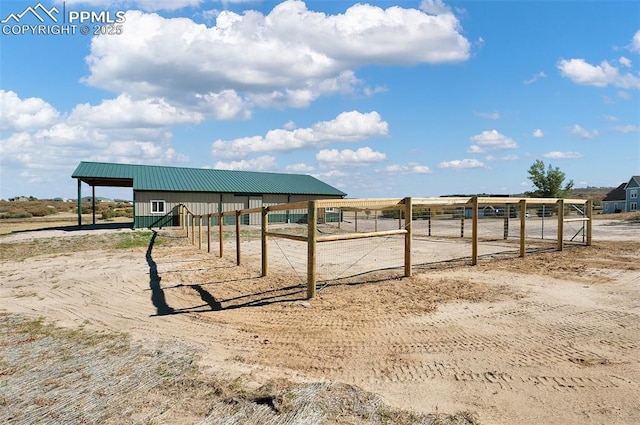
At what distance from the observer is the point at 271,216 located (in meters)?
34.7

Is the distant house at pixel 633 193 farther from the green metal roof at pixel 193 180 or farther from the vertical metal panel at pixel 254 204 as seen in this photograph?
the vertical metal panel at pixel 254 204

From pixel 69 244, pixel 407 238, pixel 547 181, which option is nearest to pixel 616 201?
pixel 547 181

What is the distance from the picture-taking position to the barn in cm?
2850

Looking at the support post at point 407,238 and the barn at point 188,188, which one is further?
the barn at point 188,188

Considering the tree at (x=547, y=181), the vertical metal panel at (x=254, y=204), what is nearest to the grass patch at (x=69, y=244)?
the vertical metal panel at (x=254, y=204)

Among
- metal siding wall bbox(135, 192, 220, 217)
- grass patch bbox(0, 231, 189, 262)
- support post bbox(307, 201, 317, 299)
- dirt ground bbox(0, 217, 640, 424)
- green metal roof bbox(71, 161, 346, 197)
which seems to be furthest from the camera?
green metal roof bbox(71, 161, 346, 197)

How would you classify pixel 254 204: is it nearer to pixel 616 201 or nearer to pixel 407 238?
pixel 407 238

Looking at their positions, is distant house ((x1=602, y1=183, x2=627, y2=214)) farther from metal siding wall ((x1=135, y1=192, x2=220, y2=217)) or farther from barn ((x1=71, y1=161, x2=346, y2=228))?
metal siding wall ((x1=135, y1=192, x2=220, y2=217))

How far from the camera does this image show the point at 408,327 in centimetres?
548

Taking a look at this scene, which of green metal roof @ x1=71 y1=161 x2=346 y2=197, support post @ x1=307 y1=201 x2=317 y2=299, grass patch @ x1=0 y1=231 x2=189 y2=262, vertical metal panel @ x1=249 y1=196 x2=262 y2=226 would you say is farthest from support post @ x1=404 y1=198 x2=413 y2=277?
vertical metal panel @ x1=249 y1=196 x2=262 y2=226

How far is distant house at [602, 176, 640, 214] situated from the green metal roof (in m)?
49.4

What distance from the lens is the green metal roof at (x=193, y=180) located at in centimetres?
2881

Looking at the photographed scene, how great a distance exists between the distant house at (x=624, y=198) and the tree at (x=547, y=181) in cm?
1426

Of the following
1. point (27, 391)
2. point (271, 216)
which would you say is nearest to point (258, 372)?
point (27, 391)
